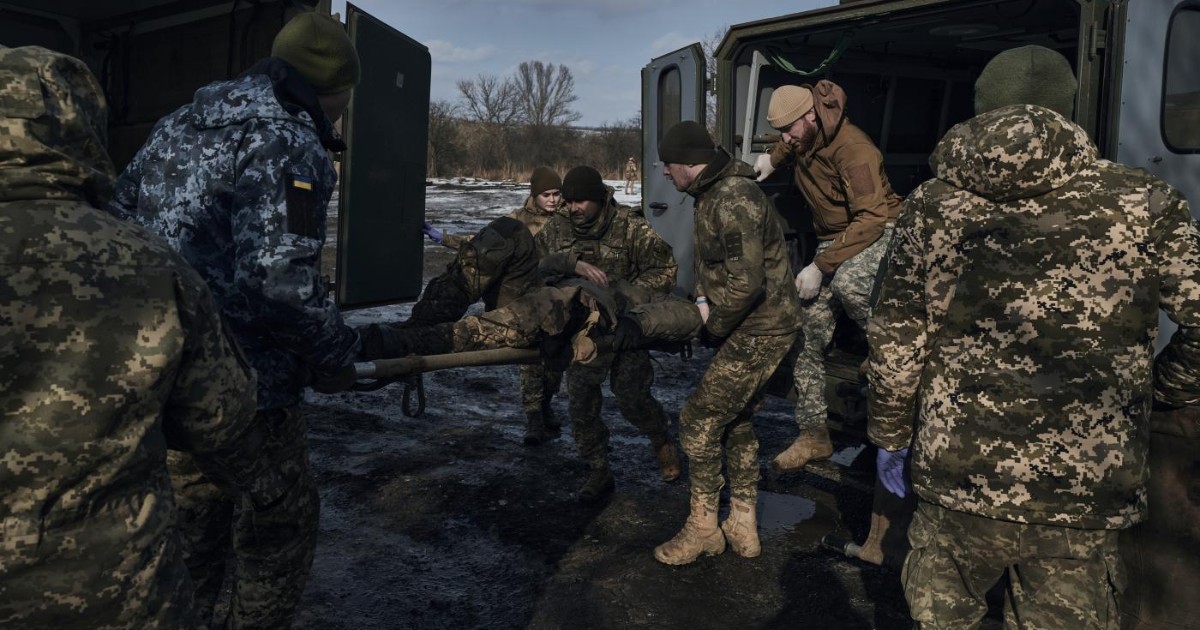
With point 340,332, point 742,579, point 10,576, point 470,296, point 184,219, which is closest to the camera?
point 10,576

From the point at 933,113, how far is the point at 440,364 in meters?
5.17

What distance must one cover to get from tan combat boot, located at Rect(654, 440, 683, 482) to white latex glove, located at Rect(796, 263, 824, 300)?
1071mm

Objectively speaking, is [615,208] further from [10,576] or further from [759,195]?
[10,576]

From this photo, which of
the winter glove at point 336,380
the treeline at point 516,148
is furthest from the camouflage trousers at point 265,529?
the treeline at point 516,148

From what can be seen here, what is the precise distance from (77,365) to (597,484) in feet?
10.7

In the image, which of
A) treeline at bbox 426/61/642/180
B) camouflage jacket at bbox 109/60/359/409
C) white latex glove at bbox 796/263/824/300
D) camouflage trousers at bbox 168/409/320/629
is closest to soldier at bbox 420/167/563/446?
Answer: white latex glove at bbox 796/263/824/300

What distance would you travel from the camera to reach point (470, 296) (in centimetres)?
455

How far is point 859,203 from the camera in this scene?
4.68 meters

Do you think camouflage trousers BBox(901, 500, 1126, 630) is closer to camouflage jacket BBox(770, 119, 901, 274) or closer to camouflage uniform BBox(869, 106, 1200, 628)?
camouflage uniform BBox(869, 106, 1200, 628)

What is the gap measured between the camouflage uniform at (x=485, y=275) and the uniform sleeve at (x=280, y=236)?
1847 millimetres

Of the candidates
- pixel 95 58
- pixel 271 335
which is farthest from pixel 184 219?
pixel 95 58

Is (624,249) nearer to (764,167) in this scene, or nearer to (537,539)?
(764,167)

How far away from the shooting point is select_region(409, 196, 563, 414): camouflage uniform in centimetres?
438

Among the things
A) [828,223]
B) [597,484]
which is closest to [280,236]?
[597,484]
